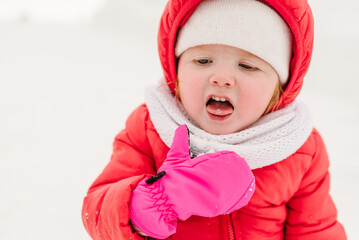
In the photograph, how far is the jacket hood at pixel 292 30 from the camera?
3.02ft

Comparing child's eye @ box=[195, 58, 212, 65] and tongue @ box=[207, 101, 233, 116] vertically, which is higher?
child's eye @ box=[195, 58, 212, 65]

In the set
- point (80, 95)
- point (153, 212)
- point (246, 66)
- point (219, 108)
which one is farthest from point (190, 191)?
point (80, 95)

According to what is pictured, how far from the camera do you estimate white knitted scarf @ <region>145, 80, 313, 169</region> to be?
951 mm

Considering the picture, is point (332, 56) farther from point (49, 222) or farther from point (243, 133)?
point (49, 222)

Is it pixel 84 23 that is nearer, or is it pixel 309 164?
pixel 309 164

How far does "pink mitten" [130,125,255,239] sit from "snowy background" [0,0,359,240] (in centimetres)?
72

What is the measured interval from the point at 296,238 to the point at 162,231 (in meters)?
0.49

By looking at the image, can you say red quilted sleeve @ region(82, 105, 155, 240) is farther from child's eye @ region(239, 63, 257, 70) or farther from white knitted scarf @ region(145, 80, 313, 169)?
child's eye @ region(239, 63, 257, 70)

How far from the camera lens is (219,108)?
930mm

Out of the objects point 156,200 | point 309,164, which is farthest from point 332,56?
point 156,200

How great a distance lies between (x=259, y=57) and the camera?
933mm

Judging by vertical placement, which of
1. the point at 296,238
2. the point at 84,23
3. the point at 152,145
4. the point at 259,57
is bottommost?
the point at 296,238

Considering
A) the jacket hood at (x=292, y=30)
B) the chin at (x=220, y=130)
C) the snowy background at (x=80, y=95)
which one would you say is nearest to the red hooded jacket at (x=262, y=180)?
the jacket hood at (x=292, y=30)

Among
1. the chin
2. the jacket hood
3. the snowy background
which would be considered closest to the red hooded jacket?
the jacket hood
